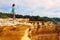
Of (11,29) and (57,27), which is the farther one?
(57,27)

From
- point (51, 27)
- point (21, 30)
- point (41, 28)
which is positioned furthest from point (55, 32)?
point (21, 30)

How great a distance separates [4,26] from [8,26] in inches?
11.9

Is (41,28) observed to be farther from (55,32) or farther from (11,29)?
(11,29)

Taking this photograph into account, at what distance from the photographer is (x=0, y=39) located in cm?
1385

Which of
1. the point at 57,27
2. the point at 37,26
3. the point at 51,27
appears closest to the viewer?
the point at 37,26

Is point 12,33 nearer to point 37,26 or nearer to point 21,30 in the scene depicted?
point 21,30

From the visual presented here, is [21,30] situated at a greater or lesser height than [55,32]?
greater

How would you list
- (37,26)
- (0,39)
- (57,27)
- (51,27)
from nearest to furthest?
1. (0,39)
2. (37,26)
3. (51,27)
4. (57,27)

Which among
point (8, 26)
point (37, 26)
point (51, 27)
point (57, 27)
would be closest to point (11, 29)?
point (8, 26)

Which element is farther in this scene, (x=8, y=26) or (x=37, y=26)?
(x=37, y=26)

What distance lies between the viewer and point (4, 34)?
13922 millimetres

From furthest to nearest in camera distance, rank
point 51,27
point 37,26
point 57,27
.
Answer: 1. point 57,27
2. point 51,27
3. point 37,26

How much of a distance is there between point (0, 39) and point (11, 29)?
2.86 ft

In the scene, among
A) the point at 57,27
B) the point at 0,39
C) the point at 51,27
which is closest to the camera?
the point at 0,39
